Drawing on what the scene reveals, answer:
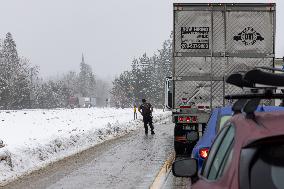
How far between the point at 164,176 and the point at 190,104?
3.82 meters

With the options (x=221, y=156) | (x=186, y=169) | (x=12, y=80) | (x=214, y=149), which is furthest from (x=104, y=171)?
(x=12, y=80)

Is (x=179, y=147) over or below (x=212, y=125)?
below

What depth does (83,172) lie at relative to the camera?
11891 millimetres

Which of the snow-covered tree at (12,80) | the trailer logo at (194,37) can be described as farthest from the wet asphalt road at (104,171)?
the snow-covered tree at (12,80)

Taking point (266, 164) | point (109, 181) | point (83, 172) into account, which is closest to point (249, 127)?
point (266, 164)

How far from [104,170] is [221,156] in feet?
29.4

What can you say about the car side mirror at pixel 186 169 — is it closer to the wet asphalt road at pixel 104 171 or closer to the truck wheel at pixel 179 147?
the wet asphalt road at pixel 104 171

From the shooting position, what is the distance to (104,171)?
11953 millimetres

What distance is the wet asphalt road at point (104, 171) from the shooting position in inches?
398

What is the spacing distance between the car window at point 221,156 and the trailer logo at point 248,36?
11.2 m

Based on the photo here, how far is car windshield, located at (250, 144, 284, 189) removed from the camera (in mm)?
2543

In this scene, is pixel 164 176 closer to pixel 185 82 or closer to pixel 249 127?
pixel 185 82

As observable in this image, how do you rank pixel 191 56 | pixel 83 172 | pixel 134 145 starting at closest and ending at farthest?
pixel 83 172
pixel 191 56
pixel 134 145

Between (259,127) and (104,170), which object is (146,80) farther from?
(259,127)
